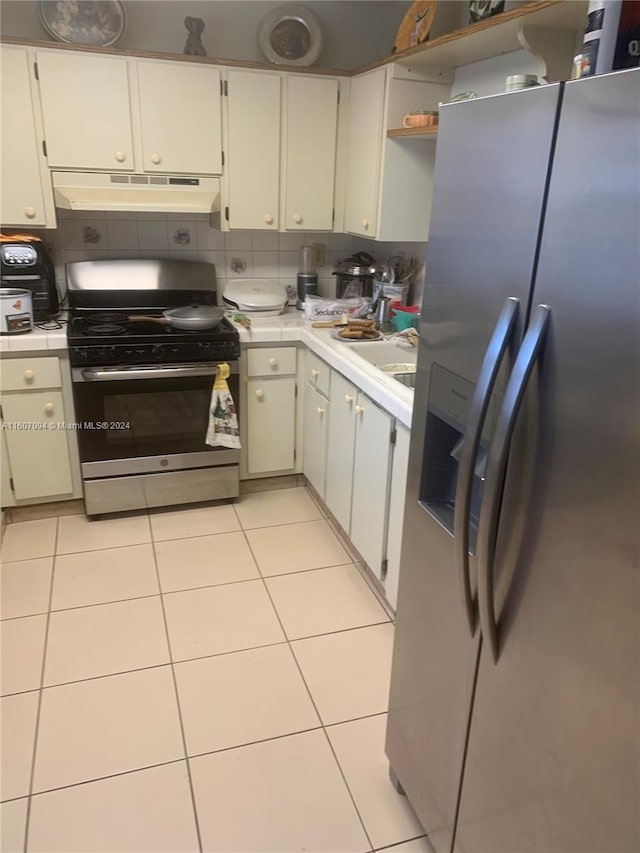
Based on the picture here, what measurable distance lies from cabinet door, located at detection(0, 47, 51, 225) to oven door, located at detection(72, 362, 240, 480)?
0.73 metres

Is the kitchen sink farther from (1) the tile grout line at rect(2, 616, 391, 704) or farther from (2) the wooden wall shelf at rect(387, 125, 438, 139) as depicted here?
(1) the tile grout line at rect(2, 616, 391, 704)

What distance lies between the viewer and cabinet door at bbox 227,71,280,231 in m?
2.83

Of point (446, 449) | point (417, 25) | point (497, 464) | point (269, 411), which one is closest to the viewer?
point (497, 464)

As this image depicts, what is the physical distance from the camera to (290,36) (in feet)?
9.85

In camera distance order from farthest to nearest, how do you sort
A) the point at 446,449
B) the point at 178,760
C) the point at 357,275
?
1. the point at 357,275
2. the point at 178,760
3. the point at 446,449

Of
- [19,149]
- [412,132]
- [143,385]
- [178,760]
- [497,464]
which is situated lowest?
[178,760]

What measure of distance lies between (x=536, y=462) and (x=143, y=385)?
2.16m

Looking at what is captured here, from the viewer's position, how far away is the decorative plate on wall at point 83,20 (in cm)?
266

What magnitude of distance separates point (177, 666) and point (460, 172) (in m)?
1.76

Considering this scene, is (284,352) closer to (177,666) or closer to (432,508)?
(177,666)

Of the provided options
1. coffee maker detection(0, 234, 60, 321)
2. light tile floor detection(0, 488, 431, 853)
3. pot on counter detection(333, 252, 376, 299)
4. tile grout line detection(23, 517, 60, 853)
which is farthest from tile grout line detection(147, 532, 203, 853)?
pot on counter detection(333, 252, 376, 299)

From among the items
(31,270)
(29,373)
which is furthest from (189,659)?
(31,270)

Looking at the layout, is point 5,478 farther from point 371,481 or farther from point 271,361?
point 371,481

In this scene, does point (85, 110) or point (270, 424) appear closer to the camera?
point (85, 110)
